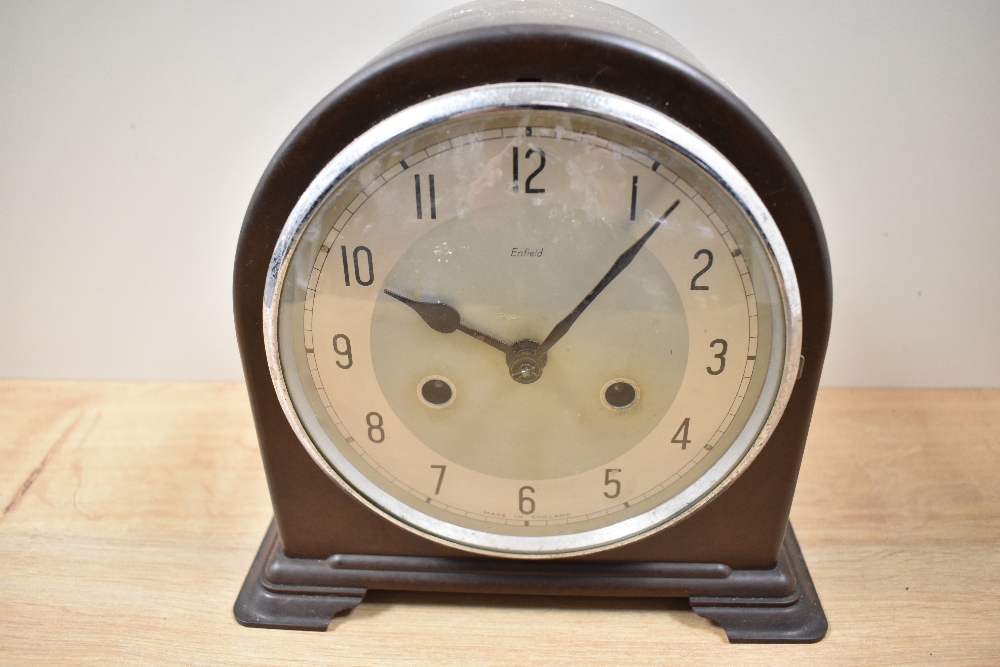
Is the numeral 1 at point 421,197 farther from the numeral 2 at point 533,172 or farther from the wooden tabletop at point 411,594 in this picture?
the wooden tabletop at point 411,594

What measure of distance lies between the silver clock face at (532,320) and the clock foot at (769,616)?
0.14 meters

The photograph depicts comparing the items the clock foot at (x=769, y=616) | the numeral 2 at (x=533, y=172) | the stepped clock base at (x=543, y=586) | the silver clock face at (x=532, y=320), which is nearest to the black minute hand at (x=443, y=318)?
the silver clock face at (x=532, y=320)

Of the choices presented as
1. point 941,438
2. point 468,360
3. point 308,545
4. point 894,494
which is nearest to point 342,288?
point 468,360

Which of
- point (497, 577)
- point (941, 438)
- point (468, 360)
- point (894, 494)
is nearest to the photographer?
point (468, 360)

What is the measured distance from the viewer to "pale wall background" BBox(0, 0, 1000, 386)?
1232mm

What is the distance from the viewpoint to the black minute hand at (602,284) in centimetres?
83

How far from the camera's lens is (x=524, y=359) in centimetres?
89

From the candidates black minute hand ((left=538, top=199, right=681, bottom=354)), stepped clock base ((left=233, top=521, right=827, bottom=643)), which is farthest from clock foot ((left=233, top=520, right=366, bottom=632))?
black minute hand ((left=538, top=199, right=681, bottom=354))

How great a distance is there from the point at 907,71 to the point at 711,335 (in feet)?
2.20

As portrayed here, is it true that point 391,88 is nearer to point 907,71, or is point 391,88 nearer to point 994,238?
point 907,71

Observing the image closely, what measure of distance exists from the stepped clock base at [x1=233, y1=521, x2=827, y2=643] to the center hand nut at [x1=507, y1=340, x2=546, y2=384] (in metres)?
0.27

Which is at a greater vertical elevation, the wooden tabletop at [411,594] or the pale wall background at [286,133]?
the pale wall background at [286,133]

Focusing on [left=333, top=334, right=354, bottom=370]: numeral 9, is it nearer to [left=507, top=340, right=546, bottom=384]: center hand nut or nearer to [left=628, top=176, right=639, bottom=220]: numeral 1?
[left=507, top=340, right=546, bottom=384]: center hand nut

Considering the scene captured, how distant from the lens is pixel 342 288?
872 mm
